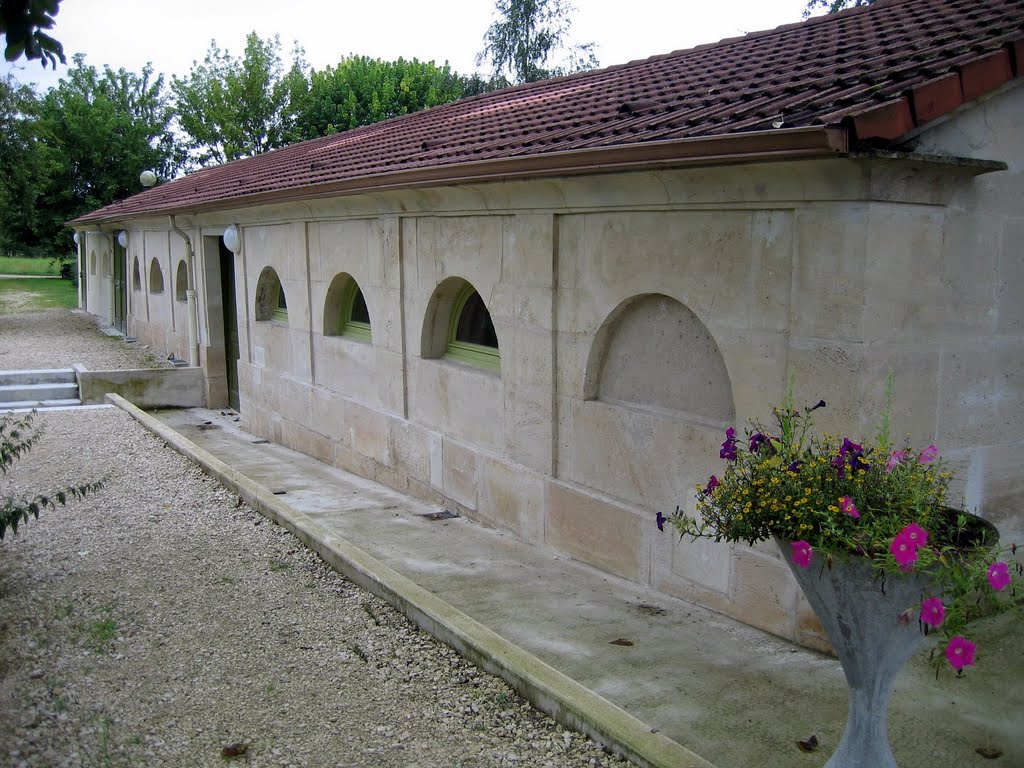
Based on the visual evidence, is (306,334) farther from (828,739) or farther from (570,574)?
(828,739)

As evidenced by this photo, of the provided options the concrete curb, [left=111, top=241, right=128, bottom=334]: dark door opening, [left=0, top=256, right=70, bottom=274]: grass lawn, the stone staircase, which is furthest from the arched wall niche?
[left=0, top=256, right=70, bottom=274]: grass lawn

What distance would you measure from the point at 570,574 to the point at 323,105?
35.6 metres

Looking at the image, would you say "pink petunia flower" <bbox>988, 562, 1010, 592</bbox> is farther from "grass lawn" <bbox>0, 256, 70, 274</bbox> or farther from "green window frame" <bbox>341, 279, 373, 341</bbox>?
"grass lawn" <bbox>0, 256, 70, 274</bbox>

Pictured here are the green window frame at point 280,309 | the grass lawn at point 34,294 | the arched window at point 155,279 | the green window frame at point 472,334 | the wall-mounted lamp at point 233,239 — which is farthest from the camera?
the grass lawn at point 34,294

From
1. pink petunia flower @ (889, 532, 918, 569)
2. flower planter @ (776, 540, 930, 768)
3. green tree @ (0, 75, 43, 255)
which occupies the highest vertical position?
green tree @ (0, 75, 43, 255)

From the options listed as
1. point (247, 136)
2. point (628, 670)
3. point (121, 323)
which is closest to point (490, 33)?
point (247, 136)

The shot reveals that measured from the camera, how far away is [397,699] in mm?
4254

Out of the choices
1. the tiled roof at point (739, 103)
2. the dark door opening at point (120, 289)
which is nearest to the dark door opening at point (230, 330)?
the tiled roof at point (739, 103)

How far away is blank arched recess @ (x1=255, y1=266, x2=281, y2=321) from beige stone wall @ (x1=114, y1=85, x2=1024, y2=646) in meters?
3.91

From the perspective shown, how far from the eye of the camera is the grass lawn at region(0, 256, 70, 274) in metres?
46.7

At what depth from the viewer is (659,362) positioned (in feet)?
19.8

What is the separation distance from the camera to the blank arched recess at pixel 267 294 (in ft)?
41.7

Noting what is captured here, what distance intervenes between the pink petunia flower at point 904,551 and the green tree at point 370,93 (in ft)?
119

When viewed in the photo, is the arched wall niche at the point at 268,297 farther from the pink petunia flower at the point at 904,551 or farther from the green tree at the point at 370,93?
the green tree at the point at 370,93
